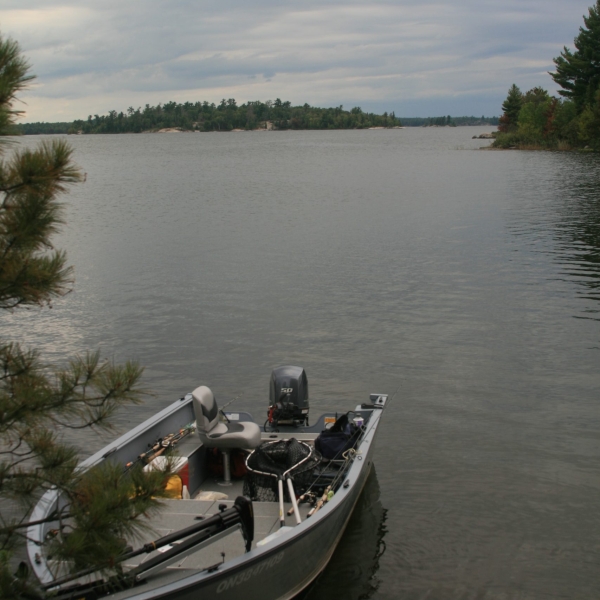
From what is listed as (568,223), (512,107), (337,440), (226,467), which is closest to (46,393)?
(226,467)

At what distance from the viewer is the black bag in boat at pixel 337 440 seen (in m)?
9.33

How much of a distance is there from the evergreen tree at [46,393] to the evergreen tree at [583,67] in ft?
282

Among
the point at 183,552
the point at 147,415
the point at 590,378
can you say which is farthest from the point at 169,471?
the point at 590,378

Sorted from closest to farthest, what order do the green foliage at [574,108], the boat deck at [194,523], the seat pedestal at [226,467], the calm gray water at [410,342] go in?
the boat deck at [194,523], the seat pedestal at [226,467], the calm gray water at [410,342], the green foliage at [574,108]

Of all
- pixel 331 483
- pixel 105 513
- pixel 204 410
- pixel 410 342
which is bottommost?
pixel 410 342

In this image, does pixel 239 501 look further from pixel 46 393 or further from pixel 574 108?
pixel 574 108

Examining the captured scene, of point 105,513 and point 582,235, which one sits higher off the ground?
point 105,513

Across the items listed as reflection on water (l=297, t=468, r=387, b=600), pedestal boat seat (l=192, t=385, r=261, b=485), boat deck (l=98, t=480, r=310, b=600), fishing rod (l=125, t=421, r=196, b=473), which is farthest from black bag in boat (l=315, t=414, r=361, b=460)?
fishing rod (l=125, t=421, r=196, b=473)

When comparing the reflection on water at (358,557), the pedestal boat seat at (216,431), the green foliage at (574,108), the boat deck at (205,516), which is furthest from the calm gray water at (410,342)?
the green foliage at (574,108)

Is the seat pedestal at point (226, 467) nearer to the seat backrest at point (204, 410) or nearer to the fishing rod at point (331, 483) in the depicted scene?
the seat backrest at point (204, 410)

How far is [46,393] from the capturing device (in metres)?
4.47

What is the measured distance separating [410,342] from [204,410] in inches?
325

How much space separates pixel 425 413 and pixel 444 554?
4.15 metres

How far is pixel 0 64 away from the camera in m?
4.23
